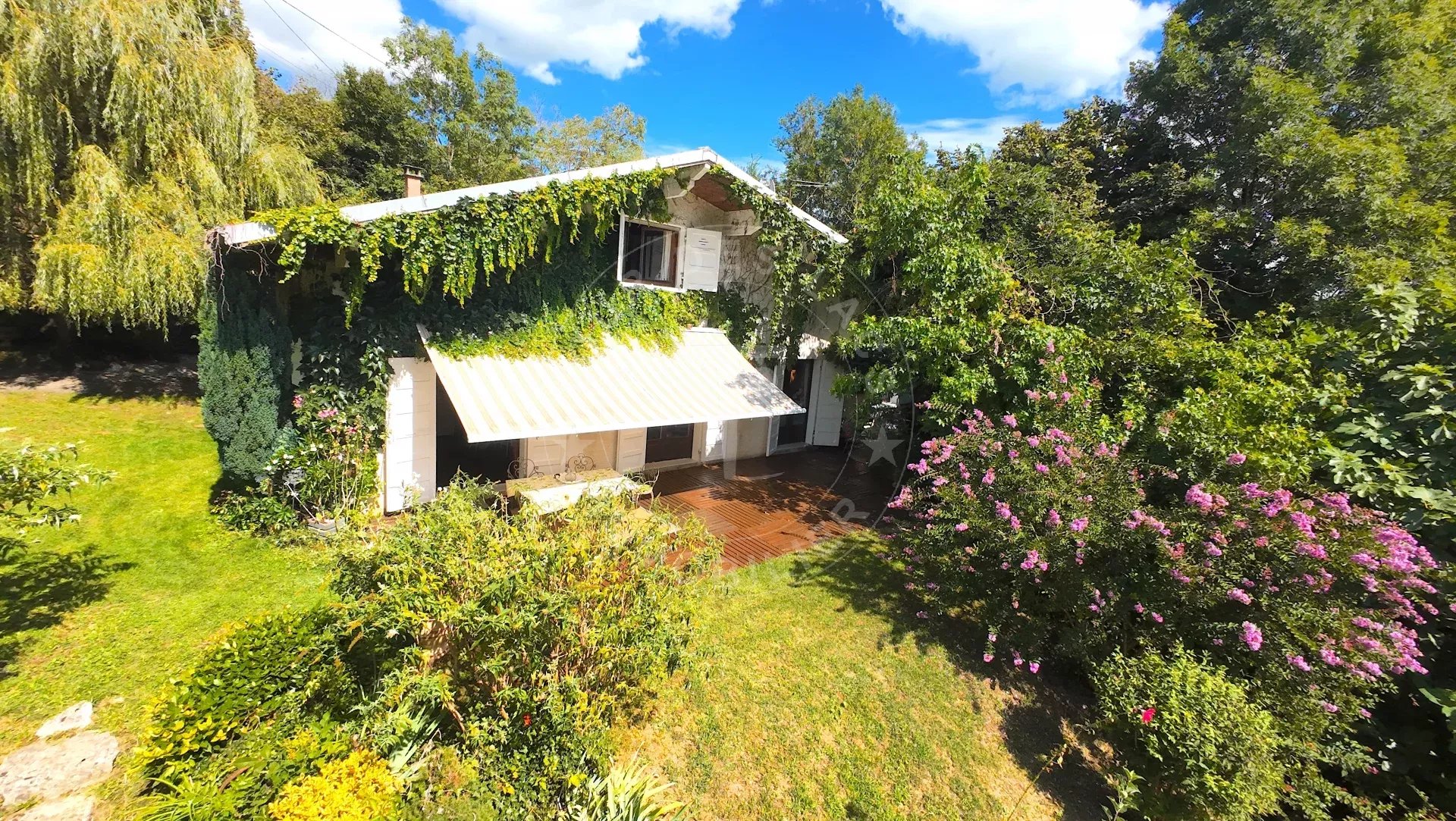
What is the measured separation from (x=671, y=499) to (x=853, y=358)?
29.9 ft

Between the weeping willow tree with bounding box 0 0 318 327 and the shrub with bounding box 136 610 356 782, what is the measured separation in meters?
13.7

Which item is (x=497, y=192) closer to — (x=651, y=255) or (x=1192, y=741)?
(x=651, y=255)

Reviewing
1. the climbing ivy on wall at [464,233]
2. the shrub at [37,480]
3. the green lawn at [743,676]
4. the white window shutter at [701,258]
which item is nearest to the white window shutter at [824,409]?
the white window shutter at [701,258]

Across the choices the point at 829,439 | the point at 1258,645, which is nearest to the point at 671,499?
the point at 829,439

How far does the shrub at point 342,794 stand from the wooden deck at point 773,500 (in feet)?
23.1

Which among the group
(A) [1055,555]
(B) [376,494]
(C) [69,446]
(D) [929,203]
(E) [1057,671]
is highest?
(D) [929,203]

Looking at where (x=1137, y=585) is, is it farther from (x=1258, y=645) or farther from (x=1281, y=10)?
(x=1281, y=10)

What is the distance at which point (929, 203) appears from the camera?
1242 centimetres

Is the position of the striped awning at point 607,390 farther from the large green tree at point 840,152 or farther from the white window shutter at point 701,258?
the large green tree at point 840,152

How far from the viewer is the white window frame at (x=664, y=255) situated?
44.7ft

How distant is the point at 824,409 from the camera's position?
65.8 feet

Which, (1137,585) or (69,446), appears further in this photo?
(1137,585)

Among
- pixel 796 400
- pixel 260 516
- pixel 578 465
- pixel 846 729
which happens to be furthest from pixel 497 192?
pixel 796 400

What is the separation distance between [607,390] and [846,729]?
804 cm
